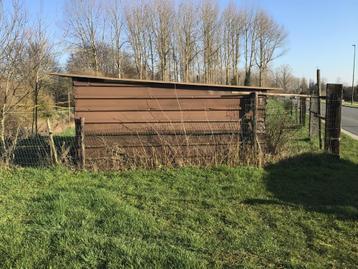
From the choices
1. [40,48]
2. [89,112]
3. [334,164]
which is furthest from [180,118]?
[40,48]

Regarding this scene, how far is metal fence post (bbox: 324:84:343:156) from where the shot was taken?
400 inches

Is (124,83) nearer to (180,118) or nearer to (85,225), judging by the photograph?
(180,118)

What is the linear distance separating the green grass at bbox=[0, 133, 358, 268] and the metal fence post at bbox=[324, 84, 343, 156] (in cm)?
131

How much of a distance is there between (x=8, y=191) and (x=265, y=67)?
6279 cm

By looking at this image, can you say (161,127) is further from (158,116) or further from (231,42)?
(231,42)

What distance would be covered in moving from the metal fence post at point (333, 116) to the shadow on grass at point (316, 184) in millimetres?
403

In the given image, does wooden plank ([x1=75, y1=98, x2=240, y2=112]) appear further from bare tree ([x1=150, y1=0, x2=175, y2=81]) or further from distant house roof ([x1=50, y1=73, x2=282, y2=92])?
bare tree ([x1=150, y1=0, x2=175, y2=81])

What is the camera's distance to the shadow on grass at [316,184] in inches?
251

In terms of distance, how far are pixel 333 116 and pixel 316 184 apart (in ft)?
10.00

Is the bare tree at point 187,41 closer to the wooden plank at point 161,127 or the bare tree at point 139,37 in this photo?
the bare tree at point 139,37

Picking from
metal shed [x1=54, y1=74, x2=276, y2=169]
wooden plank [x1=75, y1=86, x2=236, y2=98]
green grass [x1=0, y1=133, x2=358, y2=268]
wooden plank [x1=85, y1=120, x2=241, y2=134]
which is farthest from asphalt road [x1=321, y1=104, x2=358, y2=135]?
green grass [x1=0, y1=133, x2=358, y2=268]

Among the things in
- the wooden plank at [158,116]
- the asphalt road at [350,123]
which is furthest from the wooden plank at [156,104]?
the asphalt road at [350,123]

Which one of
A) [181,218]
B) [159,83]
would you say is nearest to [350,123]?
[159,83]

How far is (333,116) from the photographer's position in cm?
1023
